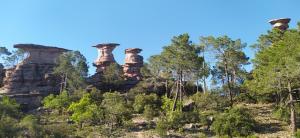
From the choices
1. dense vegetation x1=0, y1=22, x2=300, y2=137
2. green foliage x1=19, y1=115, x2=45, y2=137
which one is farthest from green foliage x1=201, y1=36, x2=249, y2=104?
green foliage x1=19, y1=115, x2=45, y2=137

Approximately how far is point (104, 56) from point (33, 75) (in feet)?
46.3

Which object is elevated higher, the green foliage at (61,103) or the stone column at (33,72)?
the stone column at (33,72)

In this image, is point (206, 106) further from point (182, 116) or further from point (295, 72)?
point (295, 72)

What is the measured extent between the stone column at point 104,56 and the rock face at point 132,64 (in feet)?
9.07

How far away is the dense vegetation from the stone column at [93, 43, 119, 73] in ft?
37.9

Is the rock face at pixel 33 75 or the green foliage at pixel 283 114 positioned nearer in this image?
the green foliage at pixel 283 114

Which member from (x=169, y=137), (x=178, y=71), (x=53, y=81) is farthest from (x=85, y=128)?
(x=53, y=81)

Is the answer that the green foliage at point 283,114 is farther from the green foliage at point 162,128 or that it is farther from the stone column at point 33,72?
the stone column at point 33,72

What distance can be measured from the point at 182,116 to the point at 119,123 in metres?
6.69

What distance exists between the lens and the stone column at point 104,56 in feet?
260

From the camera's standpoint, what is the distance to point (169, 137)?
40906mm

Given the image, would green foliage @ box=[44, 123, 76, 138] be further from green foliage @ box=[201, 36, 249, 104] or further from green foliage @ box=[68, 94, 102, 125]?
green foliage @ box=[201, 36, 249, 104]

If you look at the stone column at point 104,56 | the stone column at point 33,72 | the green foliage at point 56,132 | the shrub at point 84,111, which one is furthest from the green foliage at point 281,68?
the stone column at point 104,56

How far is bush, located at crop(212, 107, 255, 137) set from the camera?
40000mm
